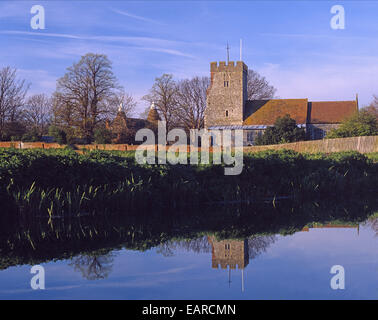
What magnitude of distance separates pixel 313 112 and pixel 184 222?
4661 centimetres

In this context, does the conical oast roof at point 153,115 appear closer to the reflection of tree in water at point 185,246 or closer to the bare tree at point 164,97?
the bare tree at point 164,97

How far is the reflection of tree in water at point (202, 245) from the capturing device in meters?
7.05

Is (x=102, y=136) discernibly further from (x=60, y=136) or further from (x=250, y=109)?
(x=250, y=109)

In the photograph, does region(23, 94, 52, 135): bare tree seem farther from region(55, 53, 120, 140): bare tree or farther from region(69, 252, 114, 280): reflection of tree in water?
region(69, 252, 114, 280): reflection of tree in water

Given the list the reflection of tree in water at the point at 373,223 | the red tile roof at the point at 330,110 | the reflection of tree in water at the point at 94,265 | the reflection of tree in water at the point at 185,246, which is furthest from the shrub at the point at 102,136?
the reflection of tree in water at the point at 94,265

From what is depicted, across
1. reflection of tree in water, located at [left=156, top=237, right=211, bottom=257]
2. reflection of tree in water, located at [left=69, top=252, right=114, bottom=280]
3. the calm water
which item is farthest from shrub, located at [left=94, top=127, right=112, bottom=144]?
reflection of tree in water, located at [left=69, top=252, right=114, bottom=280]

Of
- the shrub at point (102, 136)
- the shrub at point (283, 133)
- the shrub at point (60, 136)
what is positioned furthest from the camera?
the shrub at point (283, 133)

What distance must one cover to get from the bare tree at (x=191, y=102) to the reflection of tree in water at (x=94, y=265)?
168 feet

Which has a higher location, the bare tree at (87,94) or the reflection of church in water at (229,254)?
the bare tree at (87,94)

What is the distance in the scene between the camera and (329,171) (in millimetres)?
16219
